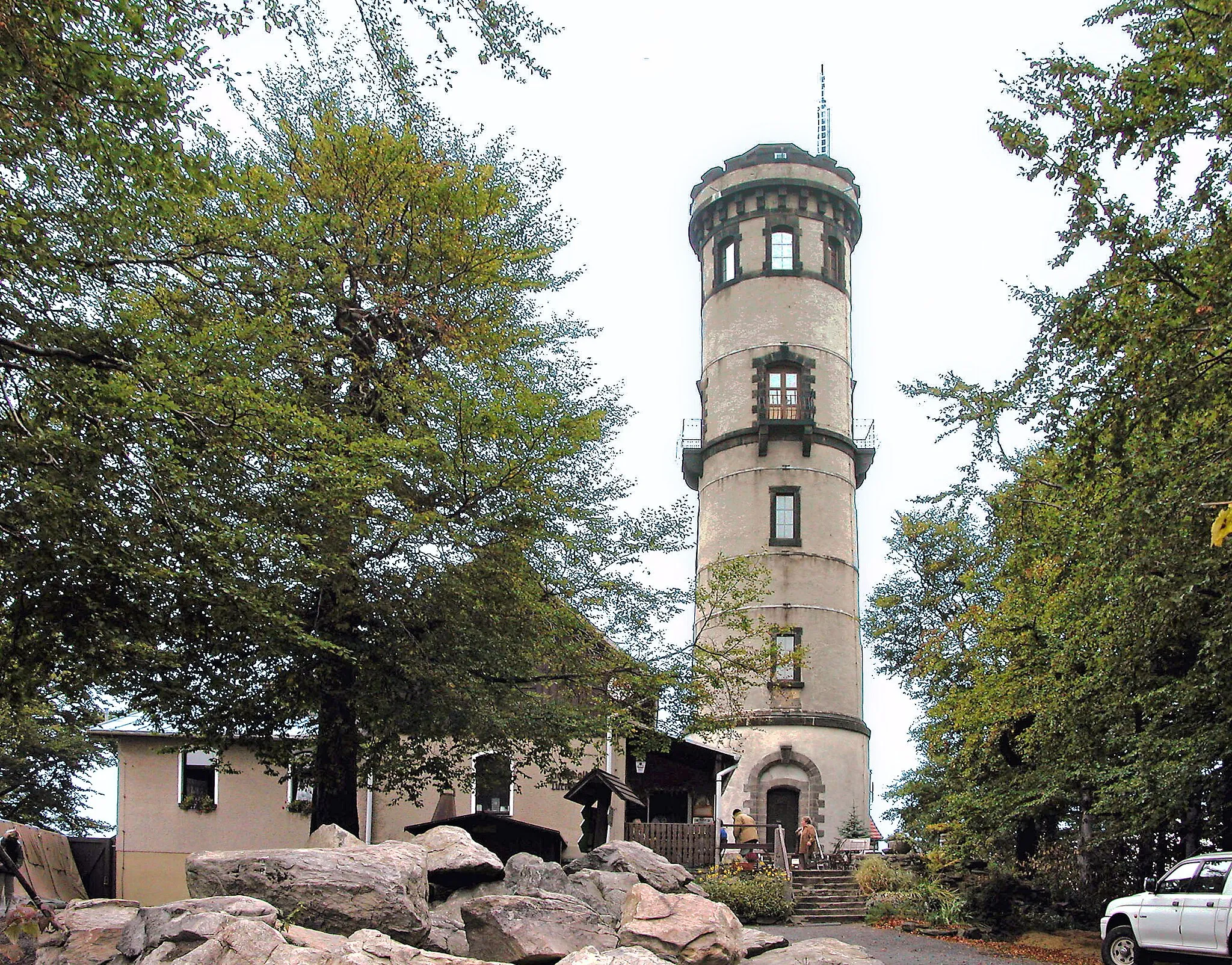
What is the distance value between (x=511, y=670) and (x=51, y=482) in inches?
359

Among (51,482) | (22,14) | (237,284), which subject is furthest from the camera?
(237,284)

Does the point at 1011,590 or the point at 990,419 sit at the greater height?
the point at 990,419

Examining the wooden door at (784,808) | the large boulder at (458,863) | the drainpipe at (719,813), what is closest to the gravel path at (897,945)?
the drainpipe at (719,813)

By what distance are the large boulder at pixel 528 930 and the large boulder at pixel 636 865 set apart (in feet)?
12.1

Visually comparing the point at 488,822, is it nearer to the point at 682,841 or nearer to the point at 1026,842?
the point at 682,841

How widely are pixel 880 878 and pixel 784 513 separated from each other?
14851mm

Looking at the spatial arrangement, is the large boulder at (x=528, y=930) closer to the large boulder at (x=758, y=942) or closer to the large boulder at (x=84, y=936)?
the large boulder at (x=758, y=942)

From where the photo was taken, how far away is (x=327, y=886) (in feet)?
39.6

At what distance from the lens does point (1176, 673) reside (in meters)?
19.0

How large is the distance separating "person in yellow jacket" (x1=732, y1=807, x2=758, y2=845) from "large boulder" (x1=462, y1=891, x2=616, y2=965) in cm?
1844

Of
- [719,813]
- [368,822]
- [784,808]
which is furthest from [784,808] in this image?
[368,822]

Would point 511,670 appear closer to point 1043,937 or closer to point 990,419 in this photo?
point 990,419

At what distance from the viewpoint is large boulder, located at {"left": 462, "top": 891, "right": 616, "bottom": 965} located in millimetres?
12289

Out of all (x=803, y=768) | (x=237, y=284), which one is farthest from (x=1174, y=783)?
(x=803, y=768)
